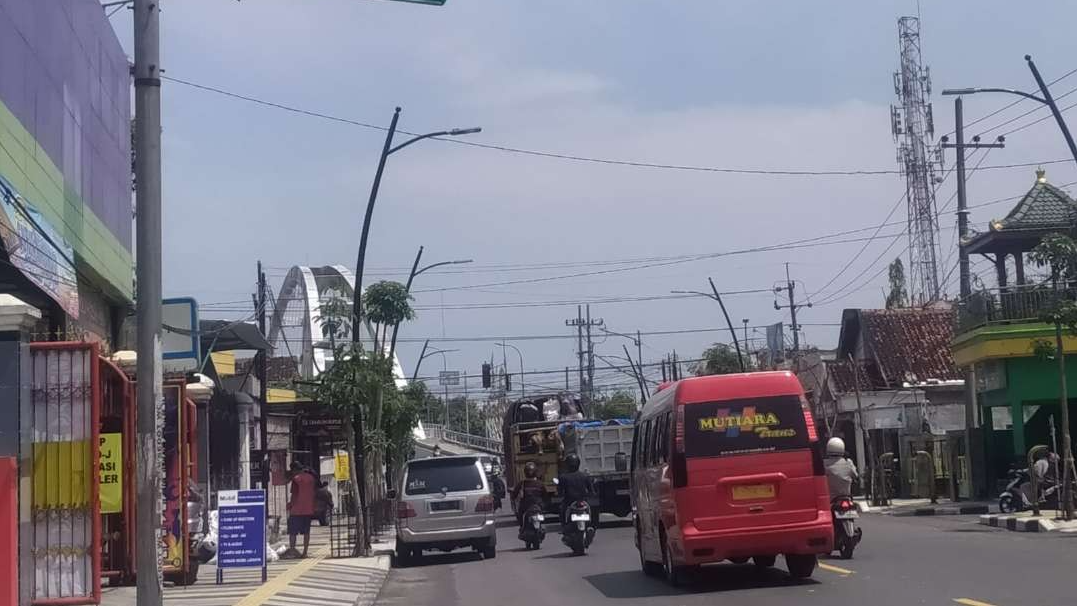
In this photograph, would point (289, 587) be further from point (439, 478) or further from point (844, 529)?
point (844, 529)

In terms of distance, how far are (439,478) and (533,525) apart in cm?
226

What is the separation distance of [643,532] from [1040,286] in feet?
71.4

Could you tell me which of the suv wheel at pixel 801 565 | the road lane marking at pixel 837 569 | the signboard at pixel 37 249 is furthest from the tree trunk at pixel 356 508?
the suv wheel at pixel 801 565

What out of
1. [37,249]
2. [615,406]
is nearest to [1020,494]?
[37,249]

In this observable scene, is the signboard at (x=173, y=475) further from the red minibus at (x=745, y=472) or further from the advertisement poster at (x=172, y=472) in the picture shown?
the red minibus at (x=745, y=472)

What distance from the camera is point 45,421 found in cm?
1350

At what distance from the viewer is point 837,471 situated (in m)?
20.1

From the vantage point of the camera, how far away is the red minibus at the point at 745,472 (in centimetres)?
1598

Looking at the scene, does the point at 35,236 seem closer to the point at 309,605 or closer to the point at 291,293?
the point at 309,605

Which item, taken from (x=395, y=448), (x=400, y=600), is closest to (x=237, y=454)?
(x=395, y=448)

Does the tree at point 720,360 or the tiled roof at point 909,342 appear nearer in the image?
the tiled roof at point 909,342

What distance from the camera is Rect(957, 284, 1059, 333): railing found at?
3728 cm

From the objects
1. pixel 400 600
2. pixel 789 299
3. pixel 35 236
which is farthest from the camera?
pixel 789 299

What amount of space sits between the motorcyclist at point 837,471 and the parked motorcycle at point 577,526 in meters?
5.40
